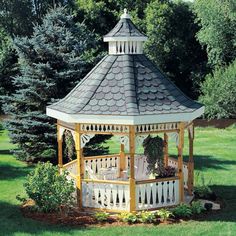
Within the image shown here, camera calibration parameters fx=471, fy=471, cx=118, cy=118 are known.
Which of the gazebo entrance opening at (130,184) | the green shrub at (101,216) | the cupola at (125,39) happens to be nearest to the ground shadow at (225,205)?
the gazebo entrance opening at (130,184)

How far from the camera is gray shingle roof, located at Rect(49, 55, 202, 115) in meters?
11.8

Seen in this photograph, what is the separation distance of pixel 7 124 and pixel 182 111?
32.6ft

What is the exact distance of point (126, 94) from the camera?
39.6 feet

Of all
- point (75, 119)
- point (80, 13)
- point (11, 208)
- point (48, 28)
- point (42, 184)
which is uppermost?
point (80, 13)

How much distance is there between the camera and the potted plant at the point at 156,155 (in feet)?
41.0

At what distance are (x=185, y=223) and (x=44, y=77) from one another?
959 centimetres

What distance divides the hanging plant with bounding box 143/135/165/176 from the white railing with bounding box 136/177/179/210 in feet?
1.82

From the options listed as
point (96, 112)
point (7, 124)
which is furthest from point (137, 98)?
point (7, 124)

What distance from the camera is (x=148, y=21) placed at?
124 ft

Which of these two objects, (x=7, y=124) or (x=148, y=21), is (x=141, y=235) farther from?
(x=148, y=21)

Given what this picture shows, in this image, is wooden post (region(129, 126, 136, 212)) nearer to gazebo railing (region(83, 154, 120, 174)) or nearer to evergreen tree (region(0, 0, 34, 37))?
gazebo railing (region(83, 154, 120, 174))

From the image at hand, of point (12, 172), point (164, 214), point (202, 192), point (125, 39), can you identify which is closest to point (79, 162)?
point (164, 214)

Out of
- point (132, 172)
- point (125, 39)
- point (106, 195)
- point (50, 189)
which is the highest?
point (125, 39)

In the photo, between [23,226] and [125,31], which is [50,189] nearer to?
→ [23,226]
